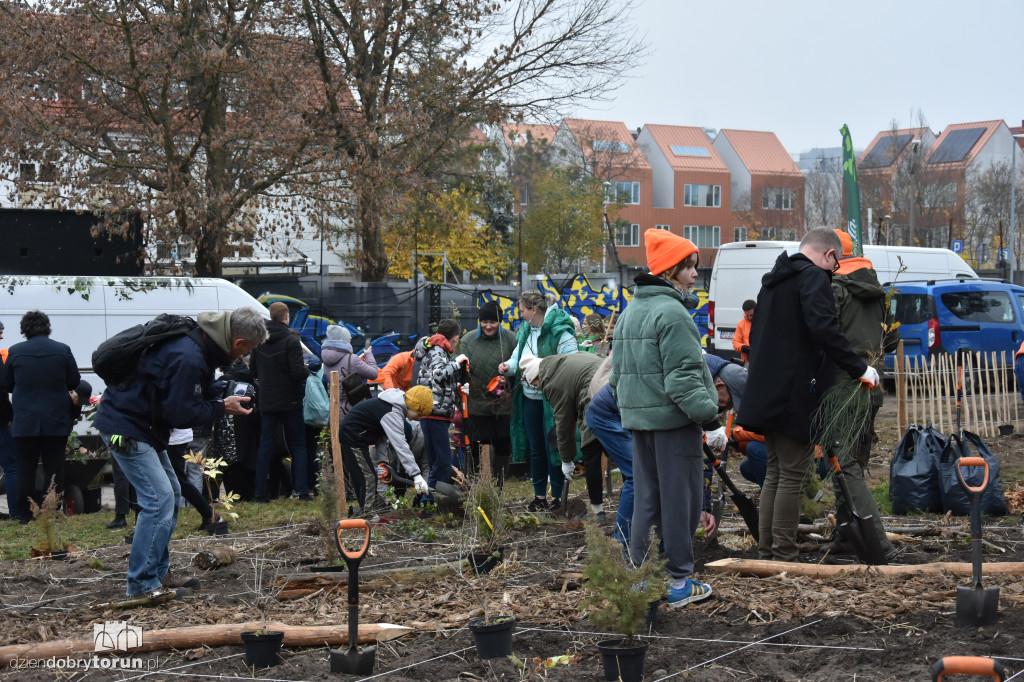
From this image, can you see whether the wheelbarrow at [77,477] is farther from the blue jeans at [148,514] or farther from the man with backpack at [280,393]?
the blue jeans at [148,514]

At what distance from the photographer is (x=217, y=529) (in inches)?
314

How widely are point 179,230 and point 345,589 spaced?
14209 mm

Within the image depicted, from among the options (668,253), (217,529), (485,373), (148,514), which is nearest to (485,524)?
(148,514)

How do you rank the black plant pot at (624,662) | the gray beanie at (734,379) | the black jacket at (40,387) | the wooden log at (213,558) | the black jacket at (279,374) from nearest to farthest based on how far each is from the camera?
1. the black plant pot at (624,662)
2. the gray beanie at (734,379)
3. the wooden log at (213,558)
4. the black jacket at (40,387)
5. the black jacket at (279,374)

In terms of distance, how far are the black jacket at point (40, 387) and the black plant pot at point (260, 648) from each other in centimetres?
505

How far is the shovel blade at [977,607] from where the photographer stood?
4363mm

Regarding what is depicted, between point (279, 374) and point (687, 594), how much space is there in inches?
218

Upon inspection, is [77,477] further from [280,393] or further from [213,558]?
[213,558]

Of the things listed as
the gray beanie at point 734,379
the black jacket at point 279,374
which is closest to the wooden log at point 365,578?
the gray beanie at point 734,379

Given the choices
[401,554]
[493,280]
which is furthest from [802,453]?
[493,280]

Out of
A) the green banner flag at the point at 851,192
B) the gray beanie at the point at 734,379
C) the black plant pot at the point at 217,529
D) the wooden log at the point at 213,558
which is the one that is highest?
the green banner flag at the point at 851,192

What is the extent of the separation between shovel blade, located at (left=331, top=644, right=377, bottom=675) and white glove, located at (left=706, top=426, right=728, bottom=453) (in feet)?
7.29

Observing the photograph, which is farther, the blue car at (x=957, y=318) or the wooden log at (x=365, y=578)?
the blue car at (x=957, y=318)

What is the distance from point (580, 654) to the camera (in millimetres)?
4465
